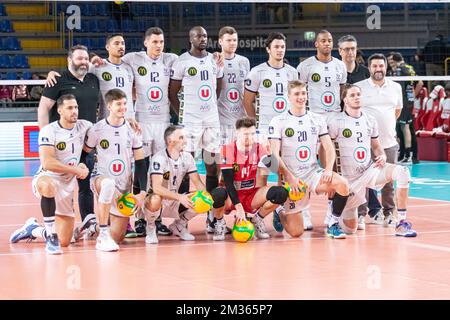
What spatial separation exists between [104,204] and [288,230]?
6.53ft

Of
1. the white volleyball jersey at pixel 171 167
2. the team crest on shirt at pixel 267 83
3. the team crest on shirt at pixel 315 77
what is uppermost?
the team crest on shirt at pixel 315 77

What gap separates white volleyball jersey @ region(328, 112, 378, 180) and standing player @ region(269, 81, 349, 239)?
0.24 metres

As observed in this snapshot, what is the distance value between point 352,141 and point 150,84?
7.42 ft

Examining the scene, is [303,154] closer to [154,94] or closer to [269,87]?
[269,87]

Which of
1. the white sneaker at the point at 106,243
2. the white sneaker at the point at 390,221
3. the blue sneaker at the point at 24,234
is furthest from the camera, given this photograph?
the white sneaker at the point at 390,221

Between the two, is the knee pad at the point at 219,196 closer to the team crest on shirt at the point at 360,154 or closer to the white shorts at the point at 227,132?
the white shorts at the point at 227,132

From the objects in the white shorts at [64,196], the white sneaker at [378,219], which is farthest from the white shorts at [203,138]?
the white sneaker at [378,219]

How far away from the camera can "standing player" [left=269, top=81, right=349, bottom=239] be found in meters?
9.60

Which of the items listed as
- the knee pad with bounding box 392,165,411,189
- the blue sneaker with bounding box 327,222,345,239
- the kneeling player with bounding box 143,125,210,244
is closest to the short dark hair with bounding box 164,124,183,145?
the kneeling player with bounding box 143,125,210,244

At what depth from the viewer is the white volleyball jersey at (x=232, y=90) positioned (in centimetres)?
1062

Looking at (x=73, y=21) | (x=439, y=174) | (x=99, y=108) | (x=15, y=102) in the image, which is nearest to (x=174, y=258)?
(x=99, y=108)

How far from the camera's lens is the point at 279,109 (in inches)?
412

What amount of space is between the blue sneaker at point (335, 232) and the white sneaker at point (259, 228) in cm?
64

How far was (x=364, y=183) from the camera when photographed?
9922mm
